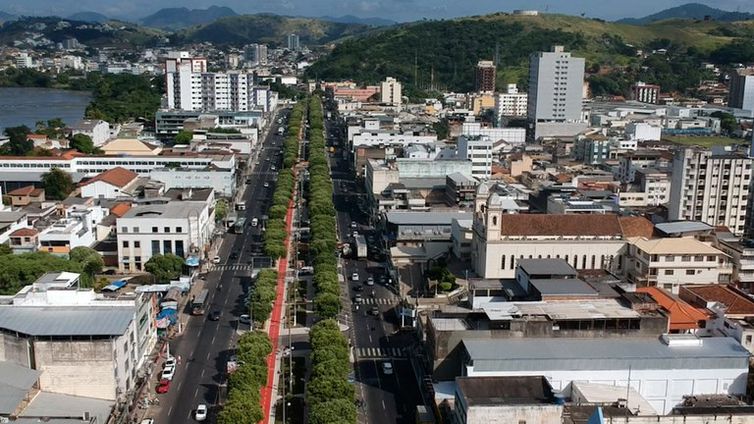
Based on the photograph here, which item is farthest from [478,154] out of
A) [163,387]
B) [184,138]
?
[163,387]

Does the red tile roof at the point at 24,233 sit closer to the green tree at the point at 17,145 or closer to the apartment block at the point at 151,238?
the apartment block at the point at 151,238

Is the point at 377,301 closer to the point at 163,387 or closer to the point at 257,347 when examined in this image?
the point at 257,347

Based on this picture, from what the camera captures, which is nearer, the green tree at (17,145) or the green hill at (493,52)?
the green tree at (17,145)

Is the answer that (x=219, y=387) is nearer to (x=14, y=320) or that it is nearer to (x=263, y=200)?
(x=14, y=320)

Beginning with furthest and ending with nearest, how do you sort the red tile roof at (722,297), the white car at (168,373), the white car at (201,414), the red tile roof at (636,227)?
the red tile roof at (636,227)
the red tile roof at (722,297)
the white car at (168,373)
the white car at (201,414)

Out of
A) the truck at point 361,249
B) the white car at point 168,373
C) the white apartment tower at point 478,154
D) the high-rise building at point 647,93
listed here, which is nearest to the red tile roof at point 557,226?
the truck at point 361,249

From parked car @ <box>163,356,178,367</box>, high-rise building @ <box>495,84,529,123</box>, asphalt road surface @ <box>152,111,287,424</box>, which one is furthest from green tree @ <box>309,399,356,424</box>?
high-rise building @ <box>495,84,529,123</box>

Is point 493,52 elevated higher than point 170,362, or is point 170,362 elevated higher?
point 493,52
